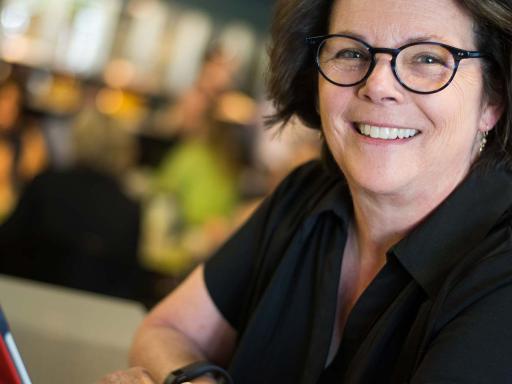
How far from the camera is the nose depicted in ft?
4.20

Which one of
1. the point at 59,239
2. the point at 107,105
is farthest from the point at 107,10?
the point at 59,239

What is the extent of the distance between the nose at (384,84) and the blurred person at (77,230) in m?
2.52

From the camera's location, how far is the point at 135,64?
34.7ft

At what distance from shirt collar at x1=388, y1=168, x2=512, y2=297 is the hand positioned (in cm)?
47

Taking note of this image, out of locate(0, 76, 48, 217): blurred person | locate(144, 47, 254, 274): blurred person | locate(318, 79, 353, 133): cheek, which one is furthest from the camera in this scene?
locate(0, 76, 48, 217): blurred person

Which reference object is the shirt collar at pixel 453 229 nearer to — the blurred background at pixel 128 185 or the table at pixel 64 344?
the blurred background at pixel 128 185

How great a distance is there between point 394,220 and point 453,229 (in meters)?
0.12

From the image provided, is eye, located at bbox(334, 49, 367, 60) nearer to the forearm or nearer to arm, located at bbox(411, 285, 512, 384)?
arm, located at bbox(411, 285, 512, 384)

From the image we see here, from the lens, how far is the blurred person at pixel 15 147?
14.8 feet

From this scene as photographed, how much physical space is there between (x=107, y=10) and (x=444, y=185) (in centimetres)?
976

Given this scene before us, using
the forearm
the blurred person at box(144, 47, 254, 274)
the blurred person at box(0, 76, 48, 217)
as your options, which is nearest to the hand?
the forearm

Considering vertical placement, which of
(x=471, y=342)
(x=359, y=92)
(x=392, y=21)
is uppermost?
(x=392, y=21)

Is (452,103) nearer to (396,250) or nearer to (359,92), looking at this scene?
(359,92)

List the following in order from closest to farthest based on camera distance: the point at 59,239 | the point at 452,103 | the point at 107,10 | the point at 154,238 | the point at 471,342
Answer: the point at 471,342 → the point at 452,103 → the point at 59,239 → the point at 154,238 → the point at 107,10
